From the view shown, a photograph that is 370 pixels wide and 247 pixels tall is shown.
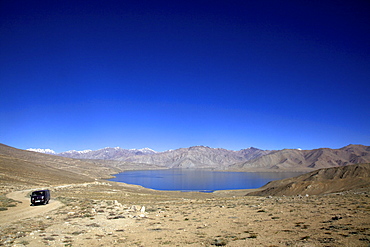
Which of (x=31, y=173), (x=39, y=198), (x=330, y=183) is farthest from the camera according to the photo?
(x=31, y=173)

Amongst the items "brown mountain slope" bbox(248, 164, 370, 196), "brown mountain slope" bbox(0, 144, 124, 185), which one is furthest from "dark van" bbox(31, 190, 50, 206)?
"brown mountain slope" bbox(248, 164, 370, 196)

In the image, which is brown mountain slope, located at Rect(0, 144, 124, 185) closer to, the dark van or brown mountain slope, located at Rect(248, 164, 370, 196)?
the dark van

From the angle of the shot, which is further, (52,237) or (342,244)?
(52,237)

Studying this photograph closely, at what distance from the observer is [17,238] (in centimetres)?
1107

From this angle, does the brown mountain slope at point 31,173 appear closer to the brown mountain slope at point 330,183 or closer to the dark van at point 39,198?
the dark van at point 39,198

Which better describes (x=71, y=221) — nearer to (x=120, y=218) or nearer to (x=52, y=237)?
(x=120, y=218)

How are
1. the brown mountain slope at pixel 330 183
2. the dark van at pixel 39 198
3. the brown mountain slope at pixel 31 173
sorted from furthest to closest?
1. the brown mountain slope at pixel 31 173
2. the brown mountain slope at pixel 330 183
3. the dark van at pixel 39 198

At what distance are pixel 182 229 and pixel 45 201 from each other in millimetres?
18476

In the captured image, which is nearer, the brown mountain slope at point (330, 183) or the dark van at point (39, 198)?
the dark van at point (39, 198)

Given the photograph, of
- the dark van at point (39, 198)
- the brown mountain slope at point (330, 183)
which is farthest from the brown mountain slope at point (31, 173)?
the brown mountain slope at point (330, 183)

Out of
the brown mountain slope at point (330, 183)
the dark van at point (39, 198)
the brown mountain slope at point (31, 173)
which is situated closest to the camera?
the dark van at point (39, 198)

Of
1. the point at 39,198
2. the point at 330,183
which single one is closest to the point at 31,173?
the point at 39,198

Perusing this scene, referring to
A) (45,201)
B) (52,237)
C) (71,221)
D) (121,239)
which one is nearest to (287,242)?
(121,239)

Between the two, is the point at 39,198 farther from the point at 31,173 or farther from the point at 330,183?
the point at 31,173
